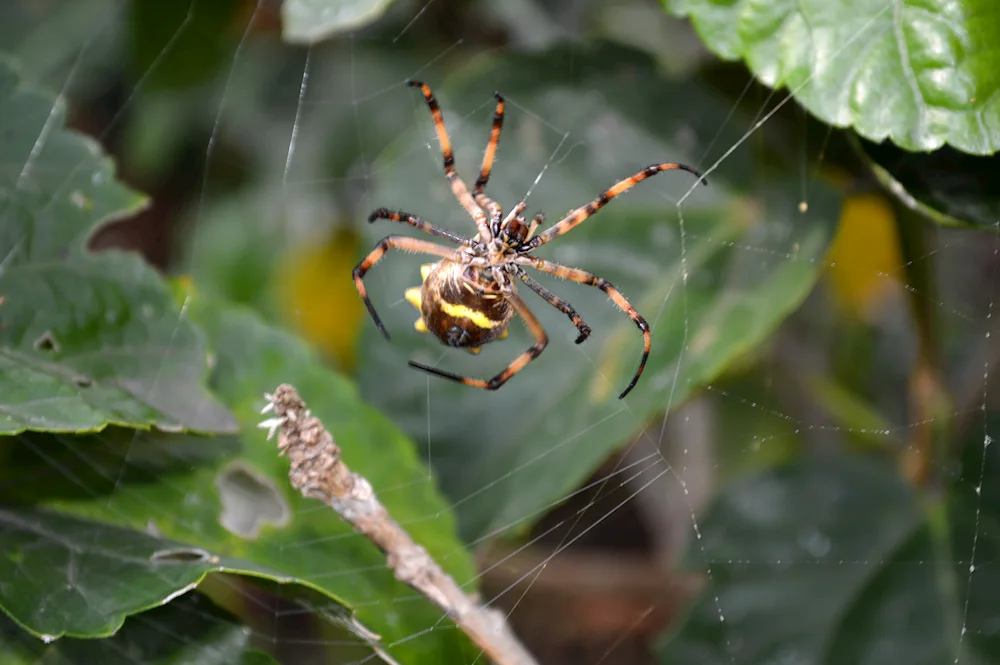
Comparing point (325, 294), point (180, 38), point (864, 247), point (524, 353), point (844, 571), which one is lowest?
point (325, 294)

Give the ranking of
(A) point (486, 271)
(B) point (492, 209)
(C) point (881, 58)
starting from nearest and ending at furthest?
1. (C) point (881, 58)
2. (A) point (486, 271)
3. (B) point (492, 209)

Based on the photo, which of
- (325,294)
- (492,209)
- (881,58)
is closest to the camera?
(881,58)

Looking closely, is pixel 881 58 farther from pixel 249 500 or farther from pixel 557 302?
pixel 249 500

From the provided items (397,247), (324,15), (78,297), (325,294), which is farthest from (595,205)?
(325,294)

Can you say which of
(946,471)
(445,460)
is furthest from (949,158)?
(445,460)

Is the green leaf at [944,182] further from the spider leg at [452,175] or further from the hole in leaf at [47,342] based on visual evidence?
the hole in leaf at [47,342]

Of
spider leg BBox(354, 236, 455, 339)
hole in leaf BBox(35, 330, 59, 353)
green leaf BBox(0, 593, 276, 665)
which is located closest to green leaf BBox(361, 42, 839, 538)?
spider leg BBox(354, 236, 455, 339)

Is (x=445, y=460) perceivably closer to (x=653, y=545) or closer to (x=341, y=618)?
(x=341, y=618)
